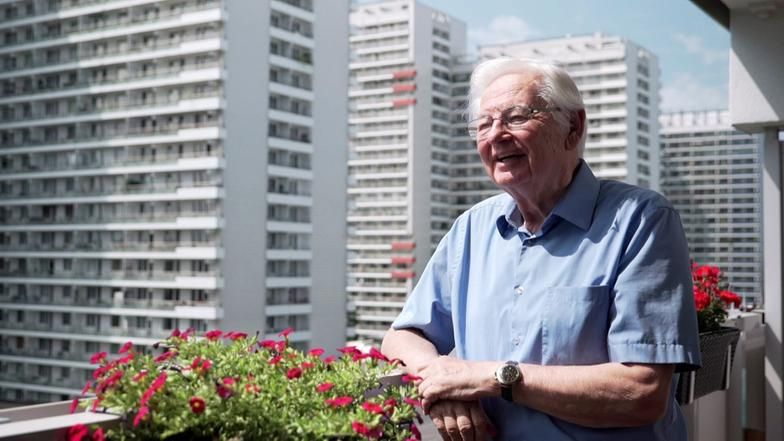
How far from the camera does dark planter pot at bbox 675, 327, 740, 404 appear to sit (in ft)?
6.61

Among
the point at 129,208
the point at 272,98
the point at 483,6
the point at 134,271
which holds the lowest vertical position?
the point at 134,271

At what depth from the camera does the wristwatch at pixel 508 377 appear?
985mm

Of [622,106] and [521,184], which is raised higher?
[622,106]

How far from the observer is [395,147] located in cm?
4741

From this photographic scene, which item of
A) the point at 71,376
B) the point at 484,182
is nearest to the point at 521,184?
the point at 71,376

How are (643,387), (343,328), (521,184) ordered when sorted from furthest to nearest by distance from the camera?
(343,328), (521,184), (643,387)

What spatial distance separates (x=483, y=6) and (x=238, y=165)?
26130 millimetres

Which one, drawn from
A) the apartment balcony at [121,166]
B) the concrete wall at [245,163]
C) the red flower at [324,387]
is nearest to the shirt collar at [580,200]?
the red flower at [324,387]

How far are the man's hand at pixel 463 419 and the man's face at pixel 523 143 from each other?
277 mm

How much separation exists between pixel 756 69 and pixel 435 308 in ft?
7.31

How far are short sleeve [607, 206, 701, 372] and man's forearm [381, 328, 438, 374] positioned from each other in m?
0.25

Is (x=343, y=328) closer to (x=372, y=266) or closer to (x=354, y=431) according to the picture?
(x=372, y=266)

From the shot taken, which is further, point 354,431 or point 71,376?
point 71,376

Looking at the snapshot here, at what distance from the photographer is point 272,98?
34562mm
